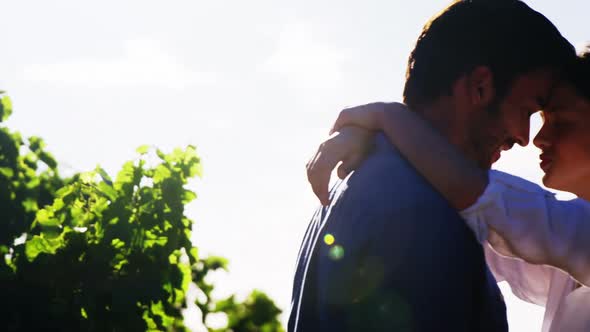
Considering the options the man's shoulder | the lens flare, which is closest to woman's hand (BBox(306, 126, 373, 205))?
the man's shoulder

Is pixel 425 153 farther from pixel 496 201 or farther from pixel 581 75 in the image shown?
pixel 581 75

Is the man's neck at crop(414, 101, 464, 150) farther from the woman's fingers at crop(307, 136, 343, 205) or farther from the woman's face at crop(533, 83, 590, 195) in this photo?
the woman's face at crop(533, 83, 590, 195)

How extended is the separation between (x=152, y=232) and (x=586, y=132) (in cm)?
398

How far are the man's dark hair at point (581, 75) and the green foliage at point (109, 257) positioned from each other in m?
4.02

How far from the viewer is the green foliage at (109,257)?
7332mm

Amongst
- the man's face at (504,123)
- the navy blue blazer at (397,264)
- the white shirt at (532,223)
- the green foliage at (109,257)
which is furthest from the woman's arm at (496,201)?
the green foliage at (109,257)

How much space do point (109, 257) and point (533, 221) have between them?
15.1ft

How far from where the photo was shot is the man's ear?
3.47 m

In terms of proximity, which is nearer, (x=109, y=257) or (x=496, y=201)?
(x=496, y=201)

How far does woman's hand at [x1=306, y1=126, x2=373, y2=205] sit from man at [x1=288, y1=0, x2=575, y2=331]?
8 cm

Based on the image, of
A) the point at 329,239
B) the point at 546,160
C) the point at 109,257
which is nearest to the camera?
the point at 329,239

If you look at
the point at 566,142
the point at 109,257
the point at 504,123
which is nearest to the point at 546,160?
the point at 566,142

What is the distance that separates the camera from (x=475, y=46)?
11.7 feet

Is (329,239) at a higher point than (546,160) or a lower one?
lower
